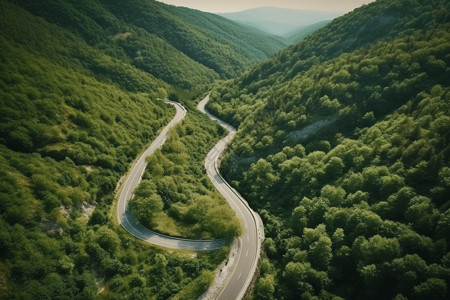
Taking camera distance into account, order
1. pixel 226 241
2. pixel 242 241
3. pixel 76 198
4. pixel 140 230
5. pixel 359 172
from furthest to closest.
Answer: pixel 359 172
pixel 140 230
pixel 242 241
pixel 76 198
pixel 226 241

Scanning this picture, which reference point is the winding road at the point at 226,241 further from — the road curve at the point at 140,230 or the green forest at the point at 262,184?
the green forest at the point at 262,184

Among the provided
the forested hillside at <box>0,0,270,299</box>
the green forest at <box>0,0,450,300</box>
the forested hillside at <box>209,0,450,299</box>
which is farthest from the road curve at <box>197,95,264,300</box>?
the forested hillside at <box>0,0,270,299</box>

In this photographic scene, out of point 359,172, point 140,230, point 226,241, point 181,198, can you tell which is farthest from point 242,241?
point 359,172

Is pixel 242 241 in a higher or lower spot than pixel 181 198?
higher

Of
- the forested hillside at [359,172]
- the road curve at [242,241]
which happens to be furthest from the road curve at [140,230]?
the forested hillside at [359,172]

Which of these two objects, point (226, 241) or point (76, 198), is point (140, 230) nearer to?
point (76, 198)

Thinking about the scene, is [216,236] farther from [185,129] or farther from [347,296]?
[185,129]

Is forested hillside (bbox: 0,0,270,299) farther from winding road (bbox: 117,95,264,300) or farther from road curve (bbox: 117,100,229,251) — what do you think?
winding road (bbox: 117,95,264,300)
